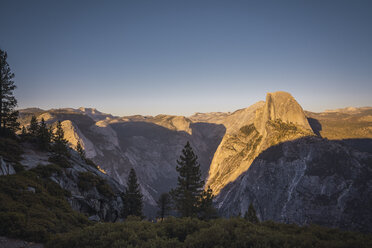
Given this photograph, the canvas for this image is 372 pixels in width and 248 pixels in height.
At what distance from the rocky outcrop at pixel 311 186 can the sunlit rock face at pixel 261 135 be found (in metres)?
8.34

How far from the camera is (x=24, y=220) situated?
9.18 meters

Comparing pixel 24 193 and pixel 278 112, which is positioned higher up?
pixel 278 112

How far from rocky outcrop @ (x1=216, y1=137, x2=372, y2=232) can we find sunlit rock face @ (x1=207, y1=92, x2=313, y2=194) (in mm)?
8345

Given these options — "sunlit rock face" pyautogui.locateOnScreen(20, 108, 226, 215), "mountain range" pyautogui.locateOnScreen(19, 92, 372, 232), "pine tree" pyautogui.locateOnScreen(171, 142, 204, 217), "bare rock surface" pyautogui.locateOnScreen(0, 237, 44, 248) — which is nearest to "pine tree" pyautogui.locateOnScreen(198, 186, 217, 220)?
"pine tree" pyautogui.locateOnScreen(171, 142, 204, 217)

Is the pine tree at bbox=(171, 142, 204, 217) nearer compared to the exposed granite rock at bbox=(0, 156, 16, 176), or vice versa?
the exposed granite rock at bbox=(0, 156, 16, 176)

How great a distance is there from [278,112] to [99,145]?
109756 mm

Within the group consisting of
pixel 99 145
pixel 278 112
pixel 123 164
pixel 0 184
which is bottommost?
pixel 123 164

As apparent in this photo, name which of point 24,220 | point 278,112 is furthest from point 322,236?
point 278,112

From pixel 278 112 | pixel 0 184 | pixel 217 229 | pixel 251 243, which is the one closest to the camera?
pixel 251 243

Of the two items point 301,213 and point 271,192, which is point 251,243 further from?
point 271,192

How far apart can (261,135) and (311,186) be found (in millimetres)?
46828

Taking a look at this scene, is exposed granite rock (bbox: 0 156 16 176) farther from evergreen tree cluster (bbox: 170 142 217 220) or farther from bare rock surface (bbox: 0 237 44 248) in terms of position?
evergreen tree cluster (bbox: 170 142 217 220)

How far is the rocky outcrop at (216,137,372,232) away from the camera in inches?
1668

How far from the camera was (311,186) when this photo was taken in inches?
1891
